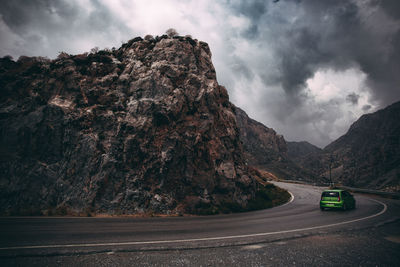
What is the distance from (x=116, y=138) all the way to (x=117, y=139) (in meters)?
0.16

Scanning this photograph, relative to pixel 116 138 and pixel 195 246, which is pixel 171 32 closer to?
pixel 116 138

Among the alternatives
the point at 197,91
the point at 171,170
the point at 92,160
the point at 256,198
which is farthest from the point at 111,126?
→ the point at 256,198

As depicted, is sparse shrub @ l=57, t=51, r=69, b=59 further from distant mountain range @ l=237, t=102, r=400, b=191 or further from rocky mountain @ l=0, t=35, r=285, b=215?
distant mountain range @ l=237, t=102, r=400, b=191

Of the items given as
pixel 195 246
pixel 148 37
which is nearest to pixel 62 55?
pixel 148 37

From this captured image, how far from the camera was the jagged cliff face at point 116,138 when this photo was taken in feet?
56.1

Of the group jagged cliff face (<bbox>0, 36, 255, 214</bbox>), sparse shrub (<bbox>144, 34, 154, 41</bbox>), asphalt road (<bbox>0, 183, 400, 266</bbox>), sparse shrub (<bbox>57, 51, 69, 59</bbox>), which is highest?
sparse shrub (<bbox>144, 34, 154, 41</bbox>)

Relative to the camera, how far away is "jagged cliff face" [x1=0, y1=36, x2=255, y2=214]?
1711 cm

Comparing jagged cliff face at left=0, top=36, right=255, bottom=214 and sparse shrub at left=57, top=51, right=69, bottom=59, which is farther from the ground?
sparse shrub at left=57, top=51, right=69, bottom=59

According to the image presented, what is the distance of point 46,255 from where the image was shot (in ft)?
19.6

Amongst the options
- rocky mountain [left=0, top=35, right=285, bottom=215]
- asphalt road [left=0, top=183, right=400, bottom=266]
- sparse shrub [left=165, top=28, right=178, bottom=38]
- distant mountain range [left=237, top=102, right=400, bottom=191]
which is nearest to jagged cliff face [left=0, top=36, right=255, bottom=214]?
rocky mountain [left=0, top=35, right=285, bottom=215]

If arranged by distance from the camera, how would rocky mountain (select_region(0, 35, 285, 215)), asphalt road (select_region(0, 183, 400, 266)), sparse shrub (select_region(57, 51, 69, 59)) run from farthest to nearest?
sparse shrub (select_region(57, 51, 69, 59)) < rocky mountain (select_region(0, 35, 285, 215)) < asphalt road (select_region(0, 183, 400, 266))

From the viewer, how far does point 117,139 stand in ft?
64.3

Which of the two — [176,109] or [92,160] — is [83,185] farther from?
[176,109]

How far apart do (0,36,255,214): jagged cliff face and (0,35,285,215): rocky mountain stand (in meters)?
0.09
